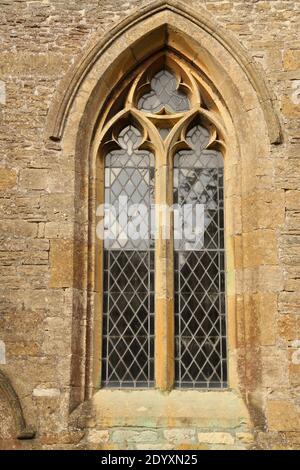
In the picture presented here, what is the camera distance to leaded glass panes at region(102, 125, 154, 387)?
25.2ft

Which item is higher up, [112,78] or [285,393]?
[112,78]

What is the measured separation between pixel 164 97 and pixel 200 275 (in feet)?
6.38

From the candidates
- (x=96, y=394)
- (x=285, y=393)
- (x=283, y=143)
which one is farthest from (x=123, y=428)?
(x=283, y=143)

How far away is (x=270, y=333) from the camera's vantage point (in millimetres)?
7344

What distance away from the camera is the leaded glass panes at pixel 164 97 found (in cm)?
840

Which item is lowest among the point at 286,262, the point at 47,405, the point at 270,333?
the point at 47,405

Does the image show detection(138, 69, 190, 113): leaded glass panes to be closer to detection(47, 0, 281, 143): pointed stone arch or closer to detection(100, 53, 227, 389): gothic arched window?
detection(100, 53, 227, 389): gothic arched window

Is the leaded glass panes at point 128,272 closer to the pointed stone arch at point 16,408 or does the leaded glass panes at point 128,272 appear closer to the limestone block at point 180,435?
the limestone block at point 180,435

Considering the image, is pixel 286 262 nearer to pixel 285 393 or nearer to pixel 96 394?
pixel 285 393

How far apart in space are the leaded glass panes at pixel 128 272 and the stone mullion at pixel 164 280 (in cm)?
9

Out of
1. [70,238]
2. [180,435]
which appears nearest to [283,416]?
[180,435]

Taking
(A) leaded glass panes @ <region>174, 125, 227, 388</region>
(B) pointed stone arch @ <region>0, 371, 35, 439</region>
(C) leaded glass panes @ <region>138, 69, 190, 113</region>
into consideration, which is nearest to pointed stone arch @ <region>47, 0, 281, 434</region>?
(A) leaded glass panes @ <region>174, 125, 227, 388</region>

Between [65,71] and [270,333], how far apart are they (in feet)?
10.6

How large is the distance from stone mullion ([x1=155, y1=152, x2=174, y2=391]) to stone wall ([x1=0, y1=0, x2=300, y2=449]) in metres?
0.59
